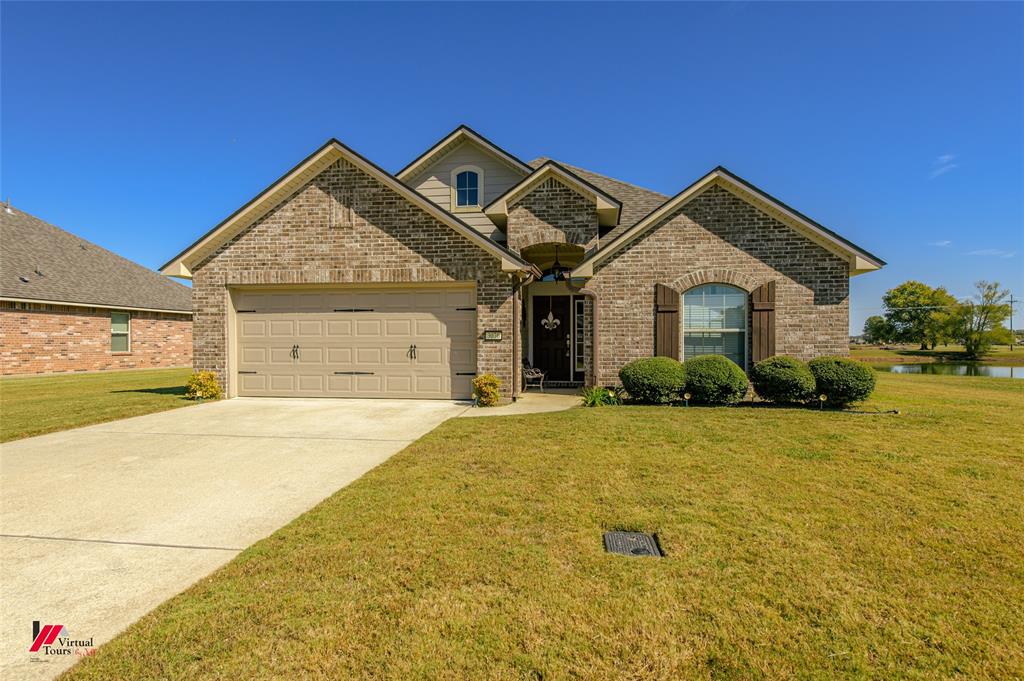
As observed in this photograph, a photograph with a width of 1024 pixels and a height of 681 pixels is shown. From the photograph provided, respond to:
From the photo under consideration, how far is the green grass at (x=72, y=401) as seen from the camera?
26.1 ft

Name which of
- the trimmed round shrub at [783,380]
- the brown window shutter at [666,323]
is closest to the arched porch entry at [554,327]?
the brown window shutter at [666,323]

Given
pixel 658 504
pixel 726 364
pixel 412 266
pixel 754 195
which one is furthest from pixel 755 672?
pixel 754 195

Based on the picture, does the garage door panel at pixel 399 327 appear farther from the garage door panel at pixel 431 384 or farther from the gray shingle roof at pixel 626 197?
the gray shingle roof at pixel 626 197

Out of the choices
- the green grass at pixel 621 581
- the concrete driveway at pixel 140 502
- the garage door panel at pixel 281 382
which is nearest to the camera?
the green grass at pixel 621 581

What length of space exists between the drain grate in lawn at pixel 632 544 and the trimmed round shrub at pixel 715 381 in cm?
677

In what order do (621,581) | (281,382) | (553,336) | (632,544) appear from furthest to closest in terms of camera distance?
(553,336), (281,382), (632,544), (621,581)

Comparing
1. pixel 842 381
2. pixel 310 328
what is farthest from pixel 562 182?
pixel 842 381

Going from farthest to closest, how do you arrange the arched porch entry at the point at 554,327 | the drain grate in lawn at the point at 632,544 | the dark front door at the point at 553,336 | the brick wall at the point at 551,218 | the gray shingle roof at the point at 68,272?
1. the gray shingle roof at the point at 68,272
2. the dark front door at the point at 553,336
3. the arched porch entry at the point at 554,327
4. the brick wall at the point at 551,218
5. the drain grate in lawn at the point at 632,544

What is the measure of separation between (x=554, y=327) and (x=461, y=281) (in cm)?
412

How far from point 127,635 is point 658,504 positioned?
385 centimetres

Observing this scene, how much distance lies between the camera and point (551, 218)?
11688mm

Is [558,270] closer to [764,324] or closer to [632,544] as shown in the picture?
[764,324]

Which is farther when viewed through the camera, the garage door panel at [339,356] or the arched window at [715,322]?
the garage door panel at [339,356]

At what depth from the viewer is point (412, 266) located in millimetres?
10664
